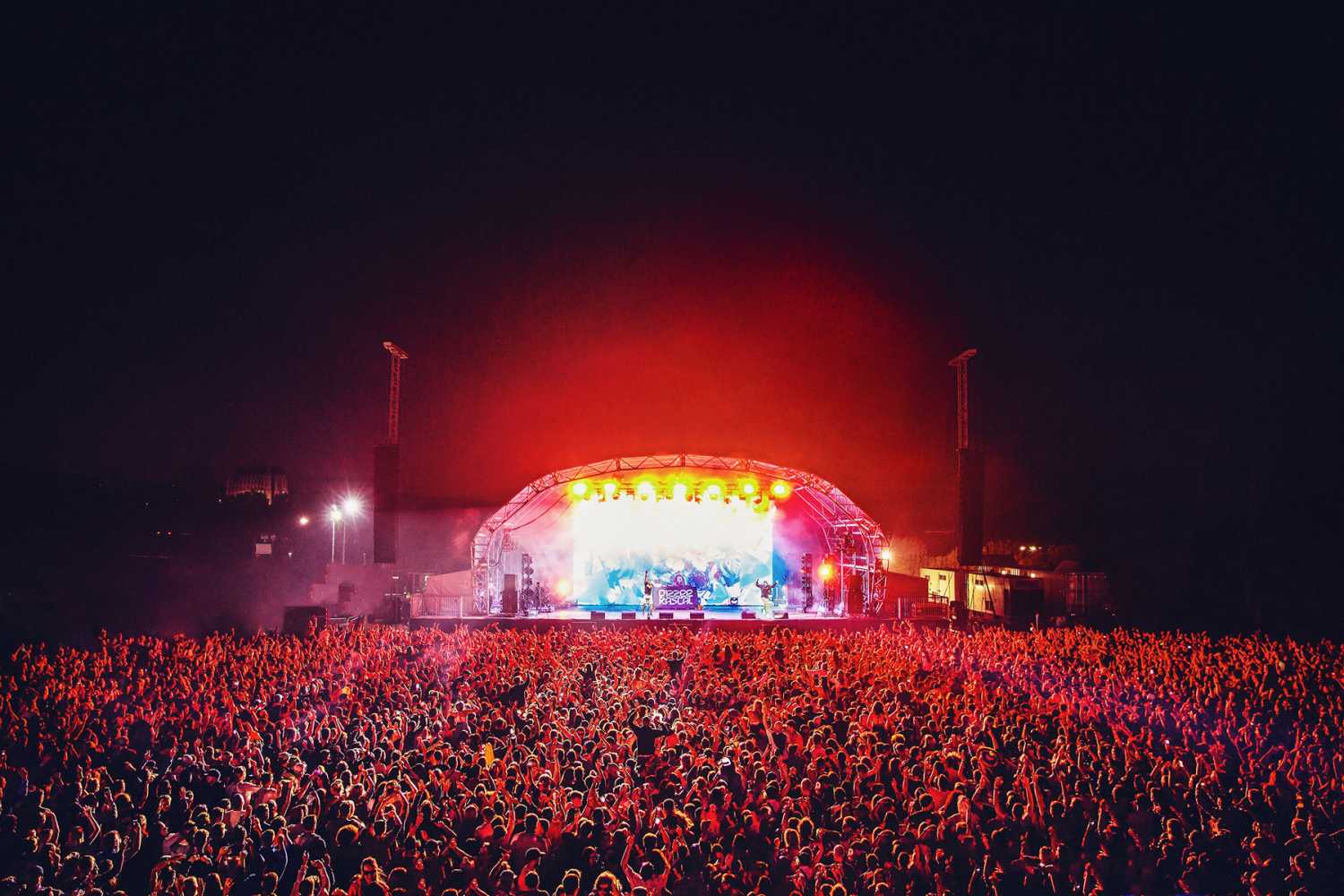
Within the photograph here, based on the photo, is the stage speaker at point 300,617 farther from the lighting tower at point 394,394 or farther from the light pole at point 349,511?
the light pole at point 349,511

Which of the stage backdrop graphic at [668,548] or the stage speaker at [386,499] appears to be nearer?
the stage speaker at [386,499]

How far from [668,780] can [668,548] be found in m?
18.1

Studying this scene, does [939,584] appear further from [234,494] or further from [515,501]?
[234,494]

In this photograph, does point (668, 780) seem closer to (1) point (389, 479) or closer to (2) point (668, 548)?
(1) point (389, 479)

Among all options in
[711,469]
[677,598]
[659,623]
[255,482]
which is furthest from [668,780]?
[255,482]

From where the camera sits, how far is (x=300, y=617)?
1641 cm

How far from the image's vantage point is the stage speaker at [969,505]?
18172mm

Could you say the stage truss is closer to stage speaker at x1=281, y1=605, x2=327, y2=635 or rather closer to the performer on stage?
the performer on stage

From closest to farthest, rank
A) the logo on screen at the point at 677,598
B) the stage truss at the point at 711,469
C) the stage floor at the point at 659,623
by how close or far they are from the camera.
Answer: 1. the stage floor at the point at 659,623
2. the stage truss at the point at 711,469
3. the logo on screen at the point at 677,598

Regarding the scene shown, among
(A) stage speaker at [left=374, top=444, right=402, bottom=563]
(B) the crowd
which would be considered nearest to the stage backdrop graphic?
(A) stage speaker at [left=374, top=444, right=402, bottom=563]

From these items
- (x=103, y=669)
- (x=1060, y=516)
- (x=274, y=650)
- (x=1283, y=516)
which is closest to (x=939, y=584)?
(x=1060, y=516)

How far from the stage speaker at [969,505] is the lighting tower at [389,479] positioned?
13424 millimetres

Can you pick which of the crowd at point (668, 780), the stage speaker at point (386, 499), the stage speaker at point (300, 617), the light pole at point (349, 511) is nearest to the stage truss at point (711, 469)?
the stage speaker at point (386, 499)

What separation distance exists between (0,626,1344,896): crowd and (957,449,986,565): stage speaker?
7201 millimetres
